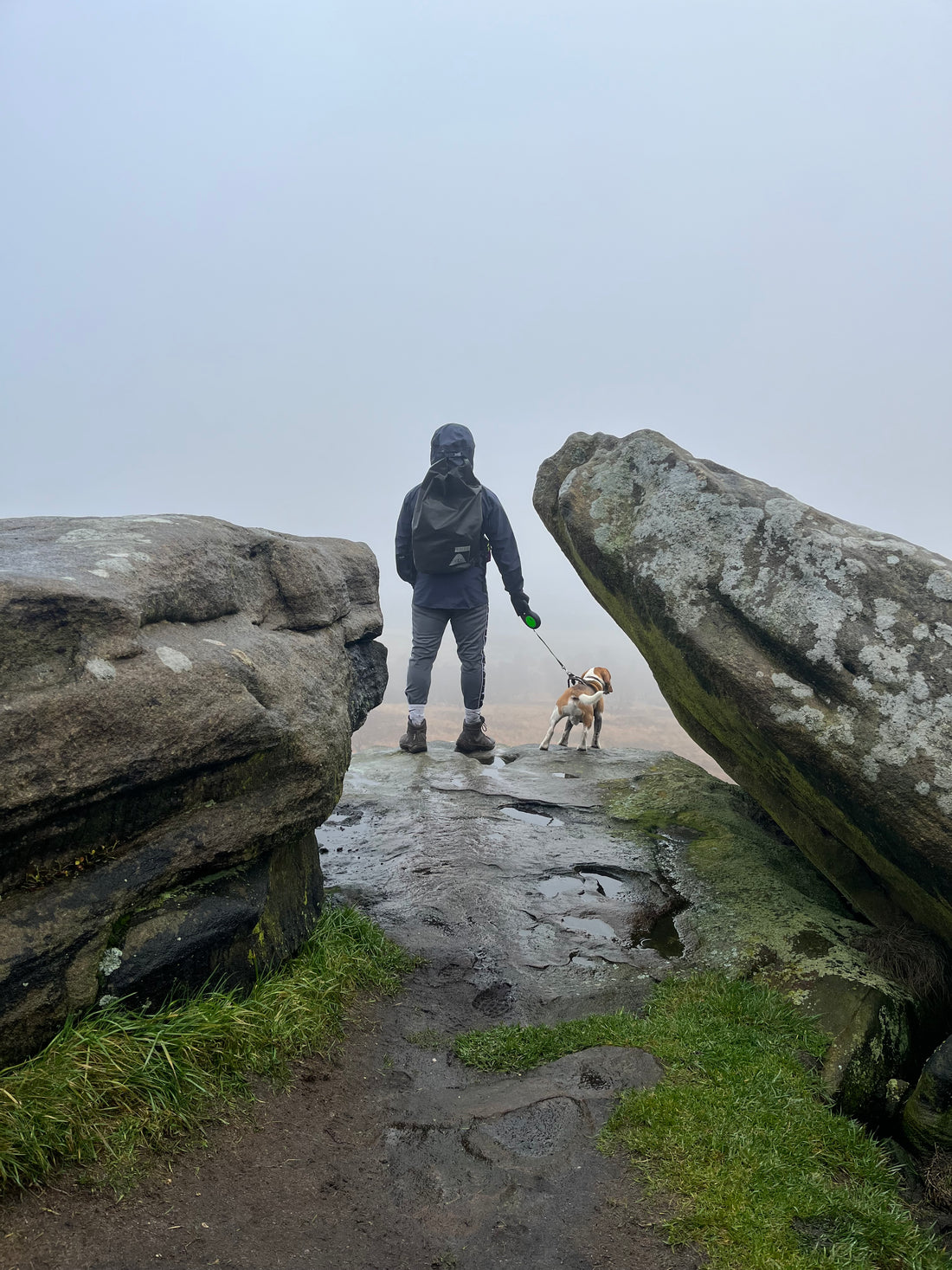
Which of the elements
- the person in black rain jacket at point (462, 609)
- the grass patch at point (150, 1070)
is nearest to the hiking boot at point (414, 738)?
the person in black rain jacket at point (462, 609)

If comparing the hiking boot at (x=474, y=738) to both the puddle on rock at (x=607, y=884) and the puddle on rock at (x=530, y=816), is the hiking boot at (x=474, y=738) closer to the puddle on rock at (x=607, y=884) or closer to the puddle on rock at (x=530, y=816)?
the puddle on rock at (x=530, y=816)

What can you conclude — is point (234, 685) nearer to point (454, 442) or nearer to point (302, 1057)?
point (302, 1057)

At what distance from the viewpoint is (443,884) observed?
817cm

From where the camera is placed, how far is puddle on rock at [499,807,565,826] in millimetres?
9803

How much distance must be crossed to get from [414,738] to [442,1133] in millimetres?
8126

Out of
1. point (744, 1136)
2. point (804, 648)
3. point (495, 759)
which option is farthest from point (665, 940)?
point (495, 759)

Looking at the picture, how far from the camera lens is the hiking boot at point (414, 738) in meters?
12.9

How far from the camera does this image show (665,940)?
7387 millimetres

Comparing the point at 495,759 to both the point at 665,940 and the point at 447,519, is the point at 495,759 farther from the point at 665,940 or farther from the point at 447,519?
the point at 665,940

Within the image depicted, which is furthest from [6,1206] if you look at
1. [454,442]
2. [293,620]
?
[454,442]

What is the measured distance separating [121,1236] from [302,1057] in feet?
5.46

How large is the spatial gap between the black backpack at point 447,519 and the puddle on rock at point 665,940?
19.3ft

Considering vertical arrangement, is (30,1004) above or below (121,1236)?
above

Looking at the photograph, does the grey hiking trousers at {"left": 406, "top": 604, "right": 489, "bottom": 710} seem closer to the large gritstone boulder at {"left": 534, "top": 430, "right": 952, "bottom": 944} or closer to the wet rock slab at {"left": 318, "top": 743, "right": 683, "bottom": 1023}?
the wet rock slab at {"left": 318, "top": 743, "right": 683, "bottom": 1023}
